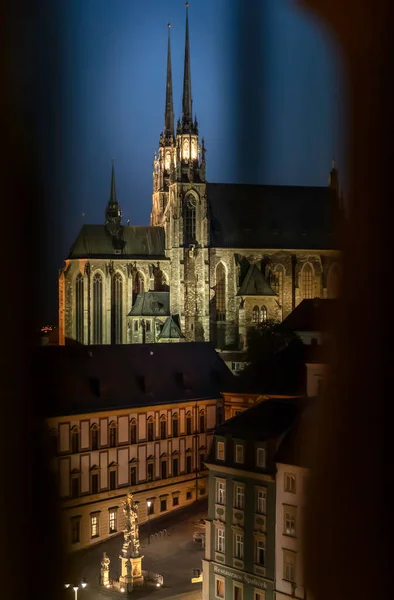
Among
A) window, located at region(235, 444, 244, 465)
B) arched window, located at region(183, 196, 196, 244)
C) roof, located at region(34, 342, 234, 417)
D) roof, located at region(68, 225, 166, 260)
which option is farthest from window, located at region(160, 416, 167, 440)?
roof, located at region(68, 225, 166, 260)

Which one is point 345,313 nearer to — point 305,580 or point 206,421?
point 305,580

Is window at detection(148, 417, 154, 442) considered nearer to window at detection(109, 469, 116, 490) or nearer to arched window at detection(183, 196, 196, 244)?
window at detection(109, 469, 116, 490)

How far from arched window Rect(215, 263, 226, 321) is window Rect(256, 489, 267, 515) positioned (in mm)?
26932

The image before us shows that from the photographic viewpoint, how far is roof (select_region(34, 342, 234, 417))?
21.0m

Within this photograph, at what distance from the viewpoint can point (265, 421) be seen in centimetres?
1256

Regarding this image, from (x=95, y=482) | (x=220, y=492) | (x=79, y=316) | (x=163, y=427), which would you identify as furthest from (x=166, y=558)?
(x=79, y=316)

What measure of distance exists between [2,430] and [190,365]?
882 inches

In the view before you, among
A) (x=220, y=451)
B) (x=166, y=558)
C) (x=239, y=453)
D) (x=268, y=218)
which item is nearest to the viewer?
(x=239, y=453)

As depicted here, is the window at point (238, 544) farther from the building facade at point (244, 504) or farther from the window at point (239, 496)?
the window at point (239, 496)

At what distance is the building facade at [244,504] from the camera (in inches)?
408

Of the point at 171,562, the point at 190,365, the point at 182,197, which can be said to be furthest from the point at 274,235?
the point at 171,562

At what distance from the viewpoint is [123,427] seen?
21.3 meters

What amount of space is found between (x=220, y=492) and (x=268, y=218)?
2914cm

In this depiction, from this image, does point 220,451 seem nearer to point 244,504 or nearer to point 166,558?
point 244,504
